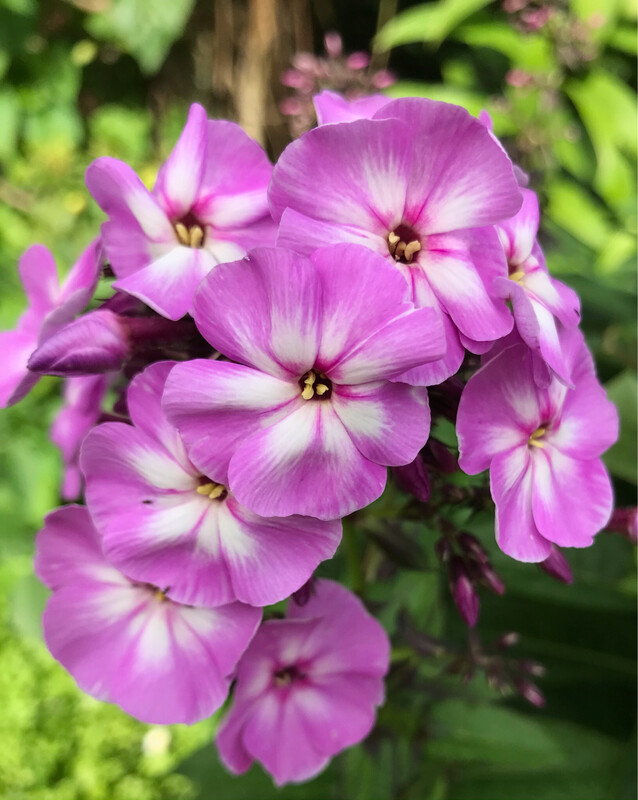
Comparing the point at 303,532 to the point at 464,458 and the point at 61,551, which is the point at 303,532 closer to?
the point at 464,458

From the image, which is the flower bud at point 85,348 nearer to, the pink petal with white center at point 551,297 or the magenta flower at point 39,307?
the magenta flower at point 39,307

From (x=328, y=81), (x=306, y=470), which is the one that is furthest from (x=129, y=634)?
(x=328, y=81)

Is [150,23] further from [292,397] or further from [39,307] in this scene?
[292,397]

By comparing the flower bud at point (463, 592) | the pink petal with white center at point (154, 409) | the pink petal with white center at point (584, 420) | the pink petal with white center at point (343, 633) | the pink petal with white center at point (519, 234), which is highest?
the pink petal with white center at point (519, 234)

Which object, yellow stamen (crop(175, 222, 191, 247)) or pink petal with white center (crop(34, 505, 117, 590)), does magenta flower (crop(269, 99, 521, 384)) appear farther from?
pink petal with white center (crop(34, 505, 117, 590))

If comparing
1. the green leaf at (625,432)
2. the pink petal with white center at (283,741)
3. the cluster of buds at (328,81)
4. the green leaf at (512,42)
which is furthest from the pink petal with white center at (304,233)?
the green leaf at (512,42)

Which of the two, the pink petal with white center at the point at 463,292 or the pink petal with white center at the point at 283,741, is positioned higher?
the pink petal with white center at the point at 463,292
